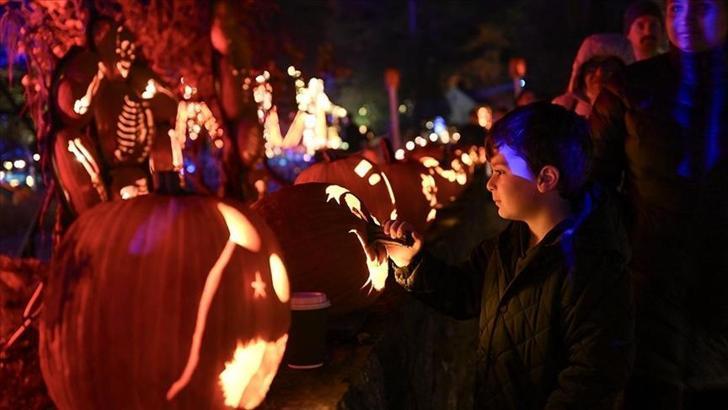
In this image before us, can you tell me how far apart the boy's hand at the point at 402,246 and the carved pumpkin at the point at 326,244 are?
318mm

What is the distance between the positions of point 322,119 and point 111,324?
1170cm

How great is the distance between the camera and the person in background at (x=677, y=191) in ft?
10.8

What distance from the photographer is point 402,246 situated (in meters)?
2.75

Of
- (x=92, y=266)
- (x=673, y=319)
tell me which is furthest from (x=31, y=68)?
(x=673, y=319)

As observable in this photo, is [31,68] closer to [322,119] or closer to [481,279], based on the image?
[481,279]

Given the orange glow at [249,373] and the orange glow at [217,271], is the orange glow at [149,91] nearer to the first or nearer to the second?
the orange glow at [217,271]

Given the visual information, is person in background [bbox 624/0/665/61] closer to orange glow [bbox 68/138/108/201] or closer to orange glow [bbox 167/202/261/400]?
orange glow [bbox 68/138/108/201]

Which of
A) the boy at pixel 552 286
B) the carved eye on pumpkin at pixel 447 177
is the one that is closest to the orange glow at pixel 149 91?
the carved eye on pumpkin at pixel 447 177

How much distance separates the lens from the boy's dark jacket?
2318 mm

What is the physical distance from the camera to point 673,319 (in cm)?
334

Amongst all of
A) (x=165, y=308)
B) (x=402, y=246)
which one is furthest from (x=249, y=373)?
(x=402, y=246)

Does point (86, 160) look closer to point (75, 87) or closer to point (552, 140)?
point (75, 87)

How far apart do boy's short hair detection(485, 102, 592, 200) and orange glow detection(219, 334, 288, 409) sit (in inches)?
38.8

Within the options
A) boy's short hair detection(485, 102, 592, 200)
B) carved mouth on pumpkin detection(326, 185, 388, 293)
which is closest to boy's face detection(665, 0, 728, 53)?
boy's short hair detection(485, 102, 592, 200)
